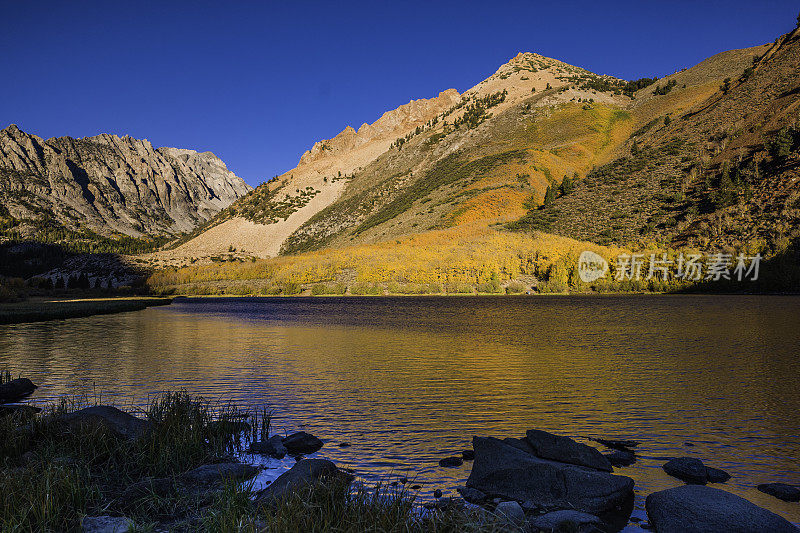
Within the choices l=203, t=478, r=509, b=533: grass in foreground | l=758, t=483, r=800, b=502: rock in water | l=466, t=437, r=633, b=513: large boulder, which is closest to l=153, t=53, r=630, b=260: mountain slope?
l=758, t=483, r=800, b=502: rock in water

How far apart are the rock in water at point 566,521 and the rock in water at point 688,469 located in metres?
2.48

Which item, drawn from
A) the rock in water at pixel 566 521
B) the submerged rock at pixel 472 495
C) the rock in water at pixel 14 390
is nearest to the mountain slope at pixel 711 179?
the rock in water at pixel 566 521

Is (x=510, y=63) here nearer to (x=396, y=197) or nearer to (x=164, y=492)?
(x=396, y=197)

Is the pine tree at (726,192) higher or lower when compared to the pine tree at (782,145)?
lower

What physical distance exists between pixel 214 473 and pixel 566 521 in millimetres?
5083

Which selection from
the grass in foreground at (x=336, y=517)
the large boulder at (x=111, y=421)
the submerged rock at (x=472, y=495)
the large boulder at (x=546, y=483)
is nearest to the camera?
the grass in foreground at (x=336, y=517)

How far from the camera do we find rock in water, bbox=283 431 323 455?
8.71 meters

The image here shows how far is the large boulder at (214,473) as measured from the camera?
6883 millimetres

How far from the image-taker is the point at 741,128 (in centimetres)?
7419

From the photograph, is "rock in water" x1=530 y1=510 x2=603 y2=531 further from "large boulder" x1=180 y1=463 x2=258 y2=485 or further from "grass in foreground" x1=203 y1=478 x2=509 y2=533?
"large boulder" x1=180 y1=463 x2=258 y2=485

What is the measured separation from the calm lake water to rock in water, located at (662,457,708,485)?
25 centimetres

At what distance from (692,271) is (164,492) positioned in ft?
203

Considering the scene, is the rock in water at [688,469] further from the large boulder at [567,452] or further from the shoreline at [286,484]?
the large boulder at [567,452]

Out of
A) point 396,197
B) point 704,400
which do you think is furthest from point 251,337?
point 396,197
